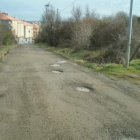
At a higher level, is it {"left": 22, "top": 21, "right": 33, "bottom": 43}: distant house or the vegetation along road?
{"left": 22, "top": 21, "right": 33, "bottom": 43}: distant house

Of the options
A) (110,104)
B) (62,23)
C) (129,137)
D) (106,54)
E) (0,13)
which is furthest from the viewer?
(62,23)

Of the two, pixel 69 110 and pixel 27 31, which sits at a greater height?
pixel 27 31

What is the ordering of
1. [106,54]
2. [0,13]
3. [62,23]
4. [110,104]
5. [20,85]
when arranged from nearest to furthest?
[110,104] < [20,85] < [106,54] < [0,13] < [62,23]

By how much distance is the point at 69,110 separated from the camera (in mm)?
6184

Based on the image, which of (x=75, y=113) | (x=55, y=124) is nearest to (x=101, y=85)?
(x=75, y=113)

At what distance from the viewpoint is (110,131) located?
484cm

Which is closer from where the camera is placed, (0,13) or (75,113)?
(75,113)

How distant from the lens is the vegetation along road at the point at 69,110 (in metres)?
4.73

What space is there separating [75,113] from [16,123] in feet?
4.87

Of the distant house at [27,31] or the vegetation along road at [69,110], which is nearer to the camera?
the vegetation along road at [69,110]

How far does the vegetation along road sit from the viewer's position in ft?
15.5

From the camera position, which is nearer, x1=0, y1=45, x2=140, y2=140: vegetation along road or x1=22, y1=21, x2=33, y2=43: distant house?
x1=0, y1=45, x2=140, y2=140: vegetation along road

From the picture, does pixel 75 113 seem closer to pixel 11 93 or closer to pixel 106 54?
pixel 11 93

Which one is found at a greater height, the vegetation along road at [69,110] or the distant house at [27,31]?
the distant house at [27,31]
